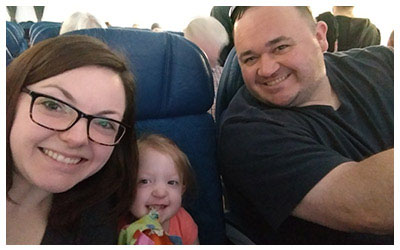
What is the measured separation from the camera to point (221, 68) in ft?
3.21

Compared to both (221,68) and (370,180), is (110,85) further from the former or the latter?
(370,180)

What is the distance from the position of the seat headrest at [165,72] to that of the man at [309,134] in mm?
112

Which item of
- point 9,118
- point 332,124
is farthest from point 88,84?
point 332,124

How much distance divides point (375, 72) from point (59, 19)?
28.6 inches

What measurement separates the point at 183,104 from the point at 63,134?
0.34 m

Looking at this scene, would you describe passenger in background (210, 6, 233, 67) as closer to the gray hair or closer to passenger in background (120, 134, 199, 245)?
the gray hair

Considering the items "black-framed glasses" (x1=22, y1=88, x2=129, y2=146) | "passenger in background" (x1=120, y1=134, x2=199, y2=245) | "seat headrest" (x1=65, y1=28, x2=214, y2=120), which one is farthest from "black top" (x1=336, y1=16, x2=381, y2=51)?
"black-framed glasses" (x1=22, y1=88, x2=129, y2=146)

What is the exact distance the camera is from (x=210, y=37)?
0.94 meters

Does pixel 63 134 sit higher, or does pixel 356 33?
pixel 356 33

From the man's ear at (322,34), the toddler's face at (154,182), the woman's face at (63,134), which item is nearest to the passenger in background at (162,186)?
the toddler's face at (154,182)

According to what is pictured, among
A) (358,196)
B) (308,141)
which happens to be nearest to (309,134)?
(308,141)

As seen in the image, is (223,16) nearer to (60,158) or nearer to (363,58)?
(363,58)

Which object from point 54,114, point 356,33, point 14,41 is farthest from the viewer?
point 356,33

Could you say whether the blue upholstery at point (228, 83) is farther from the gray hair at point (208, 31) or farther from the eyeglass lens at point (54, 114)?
the eyeglass lens at point (54, 114)
